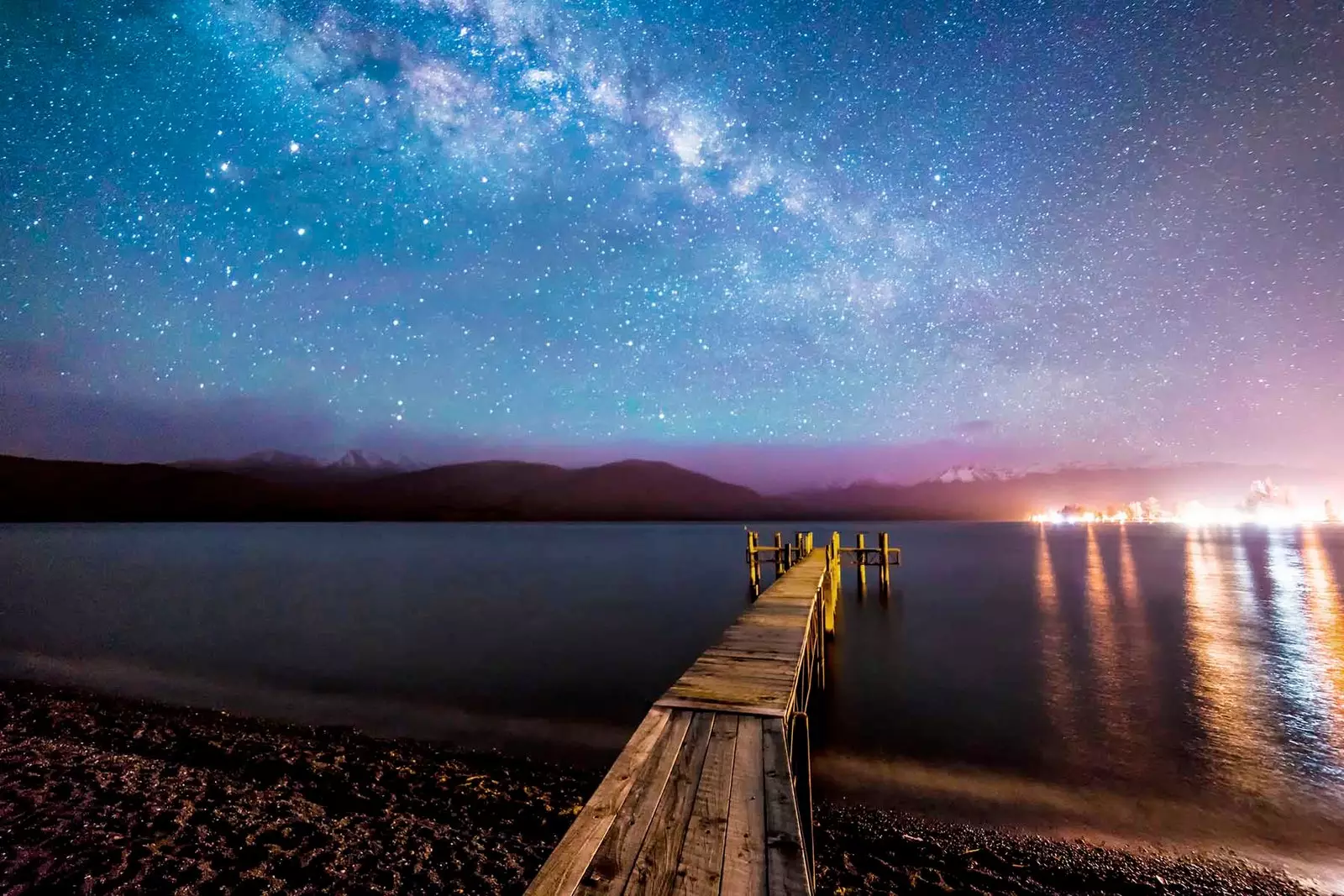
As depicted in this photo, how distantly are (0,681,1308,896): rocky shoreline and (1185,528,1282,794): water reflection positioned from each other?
448 centimetres

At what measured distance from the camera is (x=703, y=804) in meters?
3.94

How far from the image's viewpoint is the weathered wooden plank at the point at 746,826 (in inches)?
123

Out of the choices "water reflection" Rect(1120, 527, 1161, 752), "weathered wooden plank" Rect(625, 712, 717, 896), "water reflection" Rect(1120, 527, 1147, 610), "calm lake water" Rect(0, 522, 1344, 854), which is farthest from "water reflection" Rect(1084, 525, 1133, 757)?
"weathered wooden plank" Rect(625, 712, 717, 896)

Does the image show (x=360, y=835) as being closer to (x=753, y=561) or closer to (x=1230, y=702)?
(x=1230, y=702)

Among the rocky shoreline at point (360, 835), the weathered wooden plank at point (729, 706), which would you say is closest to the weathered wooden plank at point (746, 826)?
the weathered wooden plank at point (729, 706)

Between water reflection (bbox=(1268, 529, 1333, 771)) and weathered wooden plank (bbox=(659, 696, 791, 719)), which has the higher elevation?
weathered wooden plank (bbox=(659, 696, 791, 719))

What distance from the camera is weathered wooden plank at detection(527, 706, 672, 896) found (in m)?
3.03

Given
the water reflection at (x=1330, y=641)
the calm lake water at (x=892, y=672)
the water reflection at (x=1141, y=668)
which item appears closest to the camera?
the calm lake water at (x=892, y=672)

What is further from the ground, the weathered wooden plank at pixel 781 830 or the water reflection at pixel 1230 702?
the weathered wooden plank at pixel 781 830

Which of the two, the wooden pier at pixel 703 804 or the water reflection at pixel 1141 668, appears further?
the water reflection at pixel 1141 668

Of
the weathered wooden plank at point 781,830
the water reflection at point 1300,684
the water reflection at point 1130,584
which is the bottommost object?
the water reflection at point 1130,584

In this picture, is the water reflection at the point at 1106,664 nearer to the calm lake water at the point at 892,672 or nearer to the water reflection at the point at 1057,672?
the calm lake water at the point at 892,672

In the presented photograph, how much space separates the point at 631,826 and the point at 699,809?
512 mm

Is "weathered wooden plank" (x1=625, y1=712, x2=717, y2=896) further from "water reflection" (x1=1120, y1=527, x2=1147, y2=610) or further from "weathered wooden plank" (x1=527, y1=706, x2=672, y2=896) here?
"water reflection" (x1=1120, y1=527, x2=1147, y2=610)
